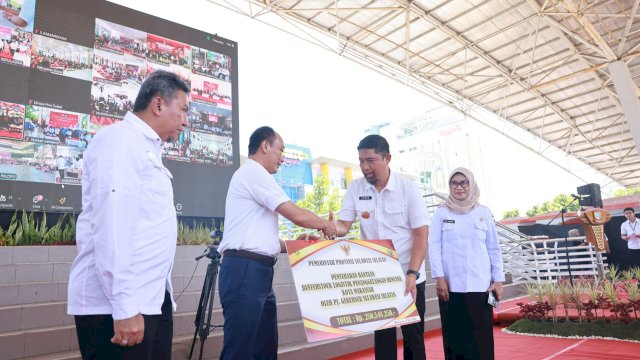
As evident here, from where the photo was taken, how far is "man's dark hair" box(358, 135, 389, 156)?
2031mm

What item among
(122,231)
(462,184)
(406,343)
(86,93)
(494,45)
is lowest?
(406,343)

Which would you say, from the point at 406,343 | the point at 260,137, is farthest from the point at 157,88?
the point at 406,343

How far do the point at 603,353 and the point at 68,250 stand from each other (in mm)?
4910

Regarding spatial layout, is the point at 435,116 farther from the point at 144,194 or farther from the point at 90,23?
the point at 144,194

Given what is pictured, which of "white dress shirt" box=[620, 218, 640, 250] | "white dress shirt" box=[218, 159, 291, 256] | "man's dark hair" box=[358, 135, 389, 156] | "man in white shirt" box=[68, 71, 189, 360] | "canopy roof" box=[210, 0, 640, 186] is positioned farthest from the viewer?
"canopy roof" box=[210, 0, 640, 186]

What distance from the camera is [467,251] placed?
2.29m

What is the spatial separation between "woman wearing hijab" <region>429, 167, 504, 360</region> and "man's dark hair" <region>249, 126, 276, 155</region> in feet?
3.82

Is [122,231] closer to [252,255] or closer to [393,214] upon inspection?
[252,255]

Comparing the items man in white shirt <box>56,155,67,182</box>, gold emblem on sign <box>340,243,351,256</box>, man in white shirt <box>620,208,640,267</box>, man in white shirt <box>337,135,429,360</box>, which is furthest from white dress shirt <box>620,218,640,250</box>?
man in white shirt <box>56,155,67,182</box>

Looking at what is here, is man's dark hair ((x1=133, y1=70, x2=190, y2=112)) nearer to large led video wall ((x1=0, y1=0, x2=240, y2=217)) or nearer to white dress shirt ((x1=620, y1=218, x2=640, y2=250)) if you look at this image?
large led video wall ((x1=0, y1=0, x2=240, y2=217))

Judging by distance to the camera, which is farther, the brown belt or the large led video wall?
the large led video wall

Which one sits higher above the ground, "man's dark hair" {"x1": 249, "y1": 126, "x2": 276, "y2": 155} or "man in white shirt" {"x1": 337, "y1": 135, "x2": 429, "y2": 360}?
"man's dark hair" {"x1": 249, "y1": 126, "x2": 276, "y2": 155}

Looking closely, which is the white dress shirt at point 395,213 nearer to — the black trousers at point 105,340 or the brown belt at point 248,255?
the brown belt at point 248,255

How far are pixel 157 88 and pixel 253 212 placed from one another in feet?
2.37
